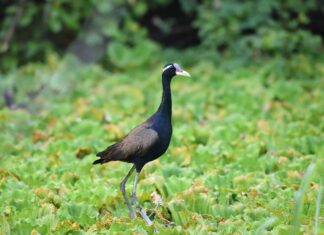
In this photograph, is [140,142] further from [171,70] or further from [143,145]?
[171,70]

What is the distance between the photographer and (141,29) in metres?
11.8

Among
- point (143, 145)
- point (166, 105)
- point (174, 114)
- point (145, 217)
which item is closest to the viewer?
point (145, 217)

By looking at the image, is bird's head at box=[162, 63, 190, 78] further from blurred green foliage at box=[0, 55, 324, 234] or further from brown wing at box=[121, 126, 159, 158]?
blurred green foliage at box=[0, 55, 324, 234]

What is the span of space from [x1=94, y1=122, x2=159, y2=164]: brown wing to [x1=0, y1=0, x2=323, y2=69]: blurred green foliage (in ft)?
17.7

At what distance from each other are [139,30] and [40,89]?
2.39 meters

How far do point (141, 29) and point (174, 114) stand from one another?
359cm

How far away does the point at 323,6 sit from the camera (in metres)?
11.5

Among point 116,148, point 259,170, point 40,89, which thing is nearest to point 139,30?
point 40,89

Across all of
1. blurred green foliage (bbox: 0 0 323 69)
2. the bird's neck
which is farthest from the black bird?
blurred green foliage (bbox: 0 0 323 69)

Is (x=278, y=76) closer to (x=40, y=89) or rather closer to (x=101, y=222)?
(x=40, y=89)

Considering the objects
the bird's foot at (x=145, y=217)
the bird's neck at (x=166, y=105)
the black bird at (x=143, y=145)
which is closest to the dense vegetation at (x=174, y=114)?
the bird's foot at (x=145, y=217)

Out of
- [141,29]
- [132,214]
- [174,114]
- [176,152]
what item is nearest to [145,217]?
[132,214]

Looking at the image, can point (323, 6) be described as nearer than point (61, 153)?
No

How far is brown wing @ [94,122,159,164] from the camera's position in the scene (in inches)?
208
